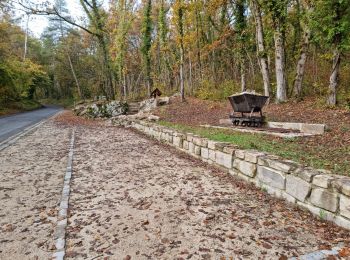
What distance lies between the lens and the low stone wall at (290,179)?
2.95 meters

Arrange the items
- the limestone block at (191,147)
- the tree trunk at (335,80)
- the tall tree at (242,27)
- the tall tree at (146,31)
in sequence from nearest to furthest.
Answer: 1. the limestone block at (191,147)
2. the tree trunk at (335,80)
3. the tall tree at (242,27)
4. the tall tree at (146,31)

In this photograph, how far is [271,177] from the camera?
4.00 meters

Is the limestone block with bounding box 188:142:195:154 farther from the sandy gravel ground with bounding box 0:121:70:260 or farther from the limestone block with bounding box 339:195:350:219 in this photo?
the limestone block with bounding box 339:195:350:219

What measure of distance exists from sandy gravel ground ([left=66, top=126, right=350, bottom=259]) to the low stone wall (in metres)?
0.15

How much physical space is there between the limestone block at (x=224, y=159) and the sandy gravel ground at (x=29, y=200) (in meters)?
3.29

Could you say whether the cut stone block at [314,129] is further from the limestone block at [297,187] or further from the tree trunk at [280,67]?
the tree trunk at [280,67]

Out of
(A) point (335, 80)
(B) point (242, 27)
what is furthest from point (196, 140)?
(B) point (242, 27)

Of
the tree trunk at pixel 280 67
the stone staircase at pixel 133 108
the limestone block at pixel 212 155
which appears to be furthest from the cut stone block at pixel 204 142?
the stone staircase at pixel 133 108

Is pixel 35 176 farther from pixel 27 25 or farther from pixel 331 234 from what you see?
pixel 27 25

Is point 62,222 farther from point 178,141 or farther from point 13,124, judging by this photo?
point 13,124

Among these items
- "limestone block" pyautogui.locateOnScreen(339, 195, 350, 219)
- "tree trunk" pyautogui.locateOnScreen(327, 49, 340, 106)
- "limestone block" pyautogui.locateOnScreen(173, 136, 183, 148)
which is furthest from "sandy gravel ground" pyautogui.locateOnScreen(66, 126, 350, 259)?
"tree trunk" pyautogui.locateOnScreen(327, 49, 340, 106)

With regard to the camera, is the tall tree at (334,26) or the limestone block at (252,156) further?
the tall tree at (334,26)

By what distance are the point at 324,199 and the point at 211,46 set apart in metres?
15.6

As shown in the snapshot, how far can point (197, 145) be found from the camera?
259 inches
